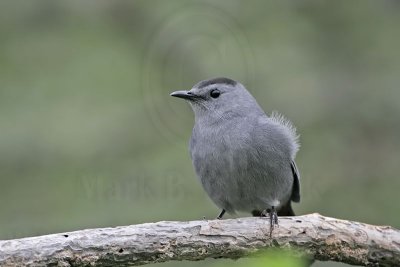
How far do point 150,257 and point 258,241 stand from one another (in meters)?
0.74

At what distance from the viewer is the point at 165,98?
8.02 meters

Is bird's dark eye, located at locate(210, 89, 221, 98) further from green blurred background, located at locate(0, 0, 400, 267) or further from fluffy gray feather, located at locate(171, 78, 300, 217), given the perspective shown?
green blurred background, located at locate(0, 0, 400, 267)

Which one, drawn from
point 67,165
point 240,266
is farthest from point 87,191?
point 240,266

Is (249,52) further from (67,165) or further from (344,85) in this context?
(67,165)

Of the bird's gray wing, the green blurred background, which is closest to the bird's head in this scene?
the bird's gray wing

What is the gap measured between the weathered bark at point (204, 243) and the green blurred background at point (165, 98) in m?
2.23

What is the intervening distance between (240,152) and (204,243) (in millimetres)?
1049

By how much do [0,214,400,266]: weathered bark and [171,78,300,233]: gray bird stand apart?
0.53m

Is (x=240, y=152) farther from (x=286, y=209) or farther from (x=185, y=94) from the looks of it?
(x=286, y=209)

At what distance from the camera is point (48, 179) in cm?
798

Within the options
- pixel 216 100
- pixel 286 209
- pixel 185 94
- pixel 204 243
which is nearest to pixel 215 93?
pixel 216 100

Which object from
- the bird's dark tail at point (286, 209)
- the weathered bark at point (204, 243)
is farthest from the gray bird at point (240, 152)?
the weathered bark at point (204, 243)

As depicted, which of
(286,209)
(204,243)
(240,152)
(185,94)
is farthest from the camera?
(286,209)

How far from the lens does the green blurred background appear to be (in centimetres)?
749
